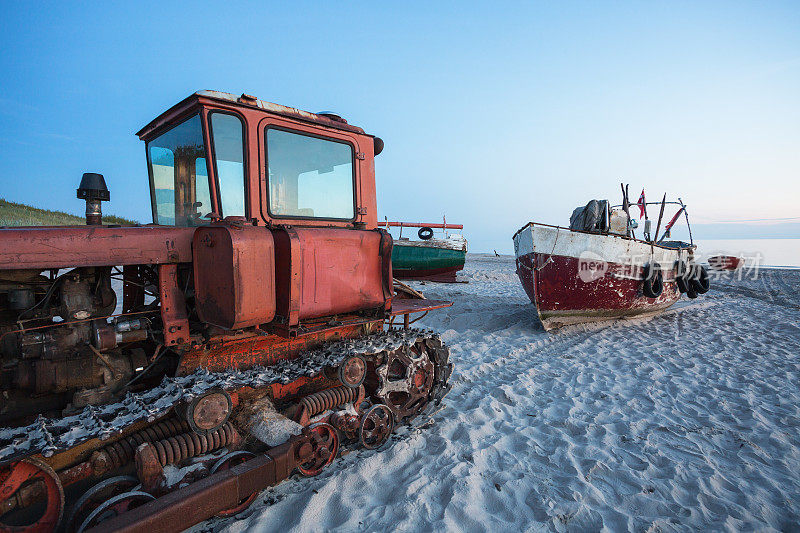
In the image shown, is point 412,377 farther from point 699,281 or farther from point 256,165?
→ point 699,281

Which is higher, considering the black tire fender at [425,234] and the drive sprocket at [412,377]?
the black tire fender at [425,234]

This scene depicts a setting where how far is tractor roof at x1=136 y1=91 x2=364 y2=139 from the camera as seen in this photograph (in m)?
2.56

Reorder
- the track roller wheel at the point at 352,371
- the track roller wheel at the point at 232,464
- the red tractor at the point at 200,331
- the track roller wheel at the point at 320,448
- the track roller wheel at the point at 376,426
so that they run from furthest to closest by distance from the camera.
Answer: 1. the track roller wheel at the point at 376,426
2. the track roller wheel at the point at 352,371
3. the track roller wheel at the point at 320,448
4. the track roller wheel at the point at 232,464
5. the red tractor at the point at 200,331

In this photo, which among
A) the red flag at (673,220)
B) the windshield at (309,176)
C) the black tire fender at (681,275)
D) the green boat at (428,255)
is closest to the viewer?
the windshield at (309,176)

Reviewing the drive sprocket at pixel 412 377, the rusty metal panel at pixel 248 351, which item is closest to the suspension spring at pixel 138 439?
the rusty metal panel at pixel 248 351

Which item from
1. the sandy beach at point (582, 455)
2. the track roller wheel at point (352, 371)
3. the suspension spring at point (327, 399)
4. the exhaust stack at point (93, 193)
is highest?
the exhaust stack at point (93, 193)

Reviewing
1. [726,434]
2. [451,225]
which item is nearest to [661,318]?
[726,434]

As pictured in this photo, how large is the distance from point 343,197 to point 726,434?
4598mm

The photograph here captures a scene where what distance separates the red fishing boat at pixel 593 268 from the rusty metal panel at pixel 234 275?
20.8 feet

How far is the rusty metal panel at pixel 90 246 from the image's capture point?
188 centimetres

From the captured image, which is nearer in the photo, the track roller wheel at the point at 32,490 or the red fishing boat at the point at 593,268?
the track roller wheel at the point at 32,490

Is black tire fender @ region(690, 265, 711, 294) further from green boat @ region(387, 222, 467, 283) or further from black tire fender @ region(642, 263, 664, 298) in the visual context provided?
green boat @ region(387, 222, 467, 283)

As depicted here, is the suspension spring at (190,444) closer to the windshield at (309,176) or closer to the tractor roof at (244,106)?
the windshield at (309,176)

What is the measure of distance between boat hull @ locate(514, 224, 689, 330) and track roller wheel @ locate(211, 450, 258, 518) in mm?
6527
